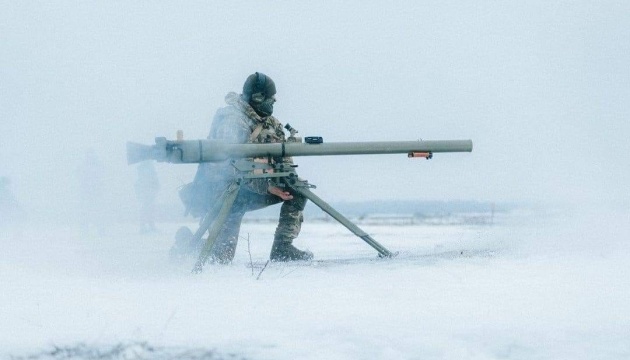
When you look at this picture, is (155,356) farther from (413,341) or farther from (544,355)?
(544,355)

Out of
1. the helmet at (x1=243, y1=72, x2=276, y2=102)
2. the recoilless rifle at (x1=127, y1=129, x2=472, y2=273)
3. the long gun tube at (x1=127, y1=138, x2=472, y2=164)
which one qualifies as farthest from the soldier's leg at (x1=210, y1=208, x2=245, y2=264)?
the helmet at (x1=243, y1=72, x2=276, y2=102)

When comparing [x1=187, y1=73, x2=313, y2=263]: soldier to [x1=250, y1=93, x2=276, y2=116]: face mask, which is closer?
[x1=187, y1=73, x2=313, y2=263]: soldier

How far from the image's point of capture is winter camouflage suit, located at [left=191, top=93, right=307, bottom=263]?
7.44 meters

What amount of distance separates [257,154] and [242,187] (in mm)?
444

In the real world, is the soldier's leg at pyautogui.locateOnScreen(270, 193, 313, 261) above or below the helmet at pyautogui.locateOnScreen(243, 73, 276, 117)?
below

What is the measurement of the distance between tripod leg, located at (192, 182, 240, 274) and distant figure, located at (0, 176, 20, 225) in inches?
488

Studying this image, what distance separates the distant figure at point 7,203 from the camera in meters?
18.0

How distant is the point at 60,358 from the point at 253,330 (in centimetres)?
102

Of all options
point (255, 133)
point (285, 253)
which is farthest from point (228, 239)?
point (255, 133)

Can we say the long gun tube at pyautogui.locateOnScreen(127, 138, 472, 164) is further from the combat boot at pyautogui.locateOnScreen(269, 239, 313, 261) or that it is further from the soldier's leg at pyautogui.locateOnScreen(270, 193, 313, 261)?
the combat boot at pyautogui.locateOnScreen(269, 239, 313, 261)

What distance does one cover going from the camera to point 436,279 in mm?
5789

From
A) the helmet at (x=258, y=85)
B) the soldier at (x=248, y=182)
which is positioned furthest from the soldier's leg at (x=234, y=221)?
the helmet at (x=258, y=85)

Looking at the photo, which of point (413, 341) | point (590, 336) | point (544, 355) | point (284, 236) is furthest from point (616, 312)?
point (284, 236)

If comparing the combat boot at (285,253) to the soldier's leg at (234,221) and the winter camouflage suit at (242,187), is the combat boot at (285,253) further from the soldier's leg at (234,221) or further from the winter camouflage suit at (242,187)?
the soldier's leg at (234,221)
